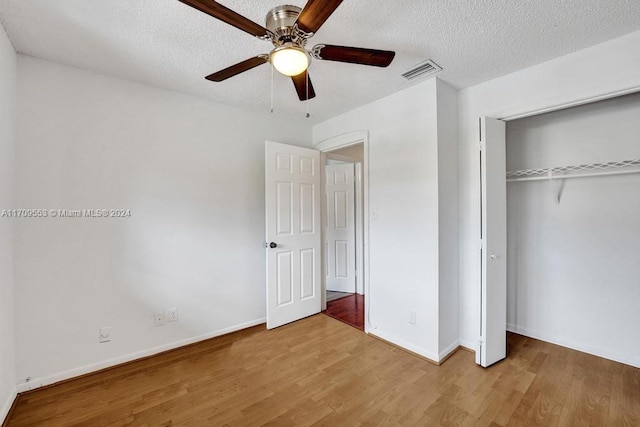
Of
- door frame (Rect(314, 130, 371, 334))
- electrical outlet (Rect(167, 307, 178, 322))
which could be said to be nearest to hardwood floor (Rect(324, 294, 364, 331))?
door frame (Rect(314, 130, 371, 334))

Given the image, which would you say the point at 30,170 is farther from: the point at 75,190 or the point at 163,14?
the point at 163,14

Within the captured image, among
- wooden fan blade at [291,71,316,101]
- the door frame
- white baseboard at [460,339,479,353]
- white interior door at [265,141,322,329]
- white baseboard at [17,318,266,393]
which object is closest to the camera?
wooden fan blade at [291,71,316,101]

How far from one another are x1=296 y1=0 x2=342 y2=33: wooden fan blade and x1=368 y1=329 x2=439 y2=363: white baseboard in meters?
2.50

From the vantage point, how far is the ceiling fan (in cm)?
112

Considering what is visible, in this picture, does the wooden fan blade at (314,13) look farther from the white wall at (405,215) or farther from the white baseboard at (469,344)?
the white baseboard at (469,344)

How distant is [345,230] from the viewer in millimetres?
4332

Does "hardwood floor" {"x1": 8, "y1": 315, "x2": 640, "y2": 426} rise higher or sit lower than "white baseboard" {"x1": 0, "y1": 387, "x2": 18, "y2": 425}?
lower

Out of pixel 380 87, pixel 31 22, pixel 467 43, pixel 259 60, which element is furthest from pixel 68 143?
pixel 467 43

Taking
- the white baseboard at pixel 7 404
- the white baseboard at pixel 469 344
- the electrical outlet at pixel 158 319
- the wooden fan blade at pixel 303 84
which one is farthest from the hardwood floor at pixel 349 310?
the white baseboard at pixel 7 404

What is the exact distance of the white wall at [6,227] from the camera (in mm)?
1684

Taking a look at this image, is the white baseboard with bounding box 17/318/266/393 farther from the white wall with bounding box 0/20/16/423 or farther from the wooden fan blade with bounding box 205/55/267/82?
the wooden fan blade with bounding box 205/55/267/82

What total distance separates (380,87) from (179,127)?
1.91 metres

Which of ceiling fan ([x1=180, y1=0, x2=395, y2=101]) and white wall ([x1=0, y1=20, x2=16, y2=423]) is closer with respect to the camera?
ceiling fan ([x1=180, y1=0, x2=395, y2=101])

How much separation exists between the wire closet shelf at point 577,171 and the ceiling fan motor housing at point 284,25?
7.94ft
